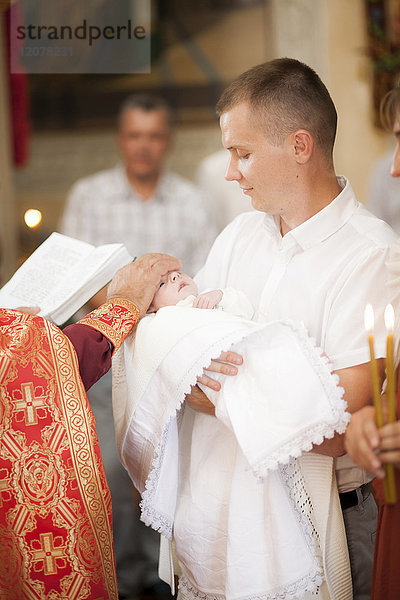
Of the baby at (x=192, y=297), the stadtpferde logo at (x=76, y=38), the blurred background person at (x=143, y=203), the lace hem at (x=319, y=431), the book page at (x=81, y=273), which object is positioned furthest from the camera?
the blurred background person at (x=143, y=203)

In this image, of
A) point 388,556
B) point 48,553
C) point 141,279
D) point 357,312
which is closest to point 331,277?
point 357,312

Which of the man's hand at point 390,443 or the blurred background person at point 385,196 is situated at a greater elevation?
the blurred background person at point 385,196

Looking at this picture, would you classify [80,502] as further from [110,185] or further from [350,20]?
[350,20]

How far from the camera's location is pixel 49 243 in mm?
2373

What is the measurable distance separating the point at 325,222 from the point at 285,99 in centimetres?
35

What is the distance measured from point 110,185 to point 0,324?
274 centimetres

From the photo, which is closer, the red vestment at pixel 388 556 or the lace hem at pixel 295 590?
the red vestment at pixel 388 556

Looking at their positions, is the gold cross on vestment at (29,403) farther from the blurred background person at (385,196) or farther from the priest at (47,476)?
the blurred background person at (385,196)

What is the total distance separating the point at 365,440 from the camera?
154cm

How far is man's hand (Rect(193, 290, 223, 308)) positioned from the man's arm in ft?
1.32

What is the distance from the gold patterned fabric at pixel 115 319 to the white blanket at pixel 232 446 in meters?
0.04

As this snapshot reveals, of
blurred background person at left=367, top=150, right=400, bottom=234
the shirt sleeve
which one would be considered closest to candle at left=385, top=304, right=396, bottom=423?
the shirt sleeve

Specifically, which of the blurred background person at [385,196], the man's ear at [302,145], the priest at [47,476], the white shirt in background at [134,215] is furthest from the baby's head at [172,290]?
the blurred background person at [385,196]

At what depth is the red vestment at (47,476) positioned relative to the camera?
70.0 inches
